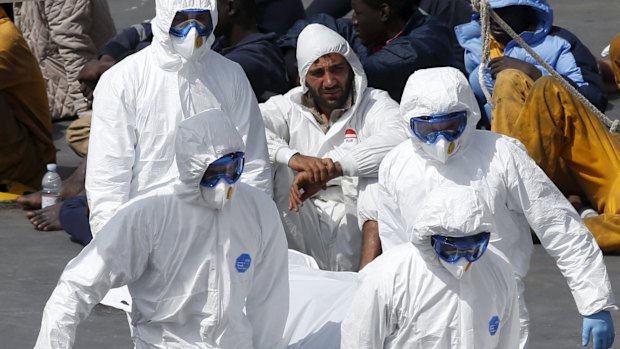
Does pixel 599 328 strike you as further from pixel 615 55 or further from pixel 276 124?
pixel 615 55

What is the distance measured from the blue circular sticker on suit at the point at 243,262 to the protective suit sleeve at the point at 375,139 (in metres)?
1.79

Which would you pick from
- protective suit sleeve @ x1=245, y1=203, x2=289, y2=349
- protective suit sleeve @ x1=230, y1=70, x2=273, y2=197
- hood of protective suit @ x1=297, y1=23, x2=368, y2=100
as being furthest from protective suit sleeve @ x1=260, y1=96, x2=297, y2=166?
protective suit sleeve @ x1=245, y1=203, x2=289, y2=349

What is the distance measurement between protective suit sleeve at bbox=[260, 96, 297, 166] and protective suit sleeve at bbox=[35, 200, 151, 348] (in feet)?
7.17

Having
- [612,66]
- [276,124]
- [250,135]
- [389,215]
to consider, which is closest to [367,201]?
[276,124]

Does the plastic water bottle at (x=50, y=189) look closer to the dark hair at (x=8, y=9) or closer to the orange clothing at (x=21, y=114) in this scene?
the orange clothing at (x=21, y=114)

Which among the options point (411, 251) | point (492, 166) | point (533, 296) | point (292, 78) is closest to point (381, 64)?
point (292, 78)

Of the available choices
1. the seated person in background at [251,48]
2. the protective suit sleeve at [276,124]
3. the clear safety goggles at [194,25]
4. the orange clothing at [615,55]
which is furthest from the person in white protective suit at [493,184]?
the orange clothing at [615,55]

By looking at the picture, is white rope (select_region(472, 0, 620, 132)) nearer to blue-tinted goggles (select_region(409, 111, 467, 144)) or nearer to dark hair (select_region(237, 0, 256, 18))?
dark hair (select_region(237, 0, 256, 18))

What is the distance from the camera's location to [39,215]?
931 cm

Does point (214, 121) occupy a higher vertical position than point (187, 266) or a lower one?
higher

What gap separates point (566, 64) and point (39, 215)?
2864mm

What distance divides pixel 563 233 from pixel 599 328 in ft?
1.20

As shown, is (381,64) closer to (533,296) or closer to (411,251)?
(533,296)

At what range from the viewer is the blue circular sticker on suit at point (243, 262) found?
6.32 metres
